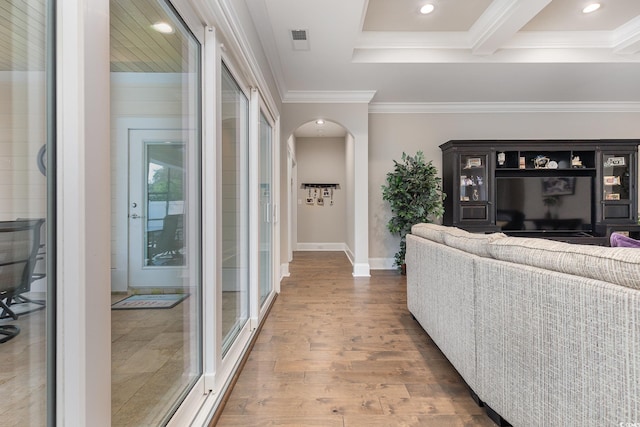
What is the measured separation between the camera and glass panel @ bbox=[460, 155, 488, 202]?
14.3ft

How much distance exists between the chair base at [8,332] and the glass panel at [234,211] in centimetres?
108

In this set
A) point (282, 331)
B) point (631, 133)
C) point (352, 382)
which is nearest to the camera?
point (352, 382)

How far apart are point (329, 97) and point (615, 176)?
432cm

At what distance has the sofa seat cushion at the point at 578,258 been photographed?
0.91 meters

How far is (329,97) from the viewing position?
4.19 meters

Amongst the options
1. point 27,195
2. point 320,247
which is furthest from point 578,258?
point 320,247

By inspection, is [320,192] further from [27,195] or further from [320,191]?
[27,195]

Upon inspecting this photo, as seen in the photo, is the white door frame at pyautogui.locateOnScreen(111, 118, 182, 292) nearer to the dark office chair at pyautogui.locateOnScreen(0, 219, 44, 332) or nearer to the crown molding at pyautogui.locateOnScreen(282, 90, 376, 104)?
the dark office chair at pyautogui.locateOnScreen(0, 219, 44, 332)

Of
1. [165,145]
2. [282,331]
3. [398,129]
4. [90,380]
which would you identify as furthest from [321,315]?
[398,129]

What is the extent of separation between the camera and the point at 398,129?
190 inches

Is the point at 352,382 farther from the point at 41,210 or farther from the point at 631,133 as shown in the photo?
the point at 631,133

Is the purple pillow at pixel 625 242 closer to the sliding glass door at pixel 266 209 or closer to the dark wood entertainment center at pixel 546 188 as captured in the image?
the dark wood entertainment center at pixel 546 188

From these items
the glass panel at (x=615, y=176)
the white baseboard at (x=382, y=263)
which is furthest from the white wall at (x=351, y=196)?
the glass panel at (x=615, y=176)

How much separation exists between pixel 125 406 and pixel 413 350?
172 cm
